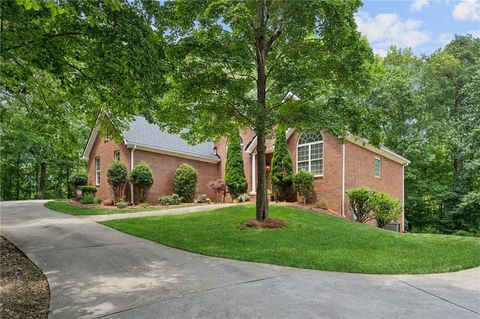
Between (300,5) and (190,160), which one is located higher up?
(300,5)

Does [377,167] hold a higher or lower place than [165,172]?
higher

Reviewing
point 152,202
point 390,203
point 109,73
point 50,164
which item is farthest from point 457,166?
point 50,164

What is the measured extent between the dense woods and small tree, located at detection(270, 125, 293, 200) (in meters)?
4.60

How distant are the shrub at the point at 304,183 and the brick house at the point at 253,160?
0.57 meters

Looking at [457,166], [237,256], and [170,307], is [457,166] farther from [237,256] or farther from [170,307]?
[170,307]

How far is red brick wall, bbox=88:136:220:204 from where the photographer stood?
64.2 feet

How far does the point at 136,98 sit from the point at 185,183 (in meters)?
12.2

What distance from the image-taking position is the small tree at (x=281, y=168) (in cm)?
1706

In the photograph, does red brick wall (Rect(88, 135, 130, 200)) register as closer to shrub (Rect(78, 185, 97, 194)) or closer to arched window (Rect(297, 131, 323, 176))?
shrub (Rect(78, 185, 97, 194))

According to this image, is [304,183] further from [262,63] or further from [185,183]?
[262,63]

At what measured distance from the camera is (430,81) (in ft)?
88.3

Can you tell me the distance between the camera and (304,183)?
1631 centimetres

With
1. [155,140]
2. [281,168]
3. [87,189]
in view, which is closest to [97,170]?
[87,189]

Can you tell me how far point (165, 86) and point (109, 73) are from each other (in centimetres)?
125
